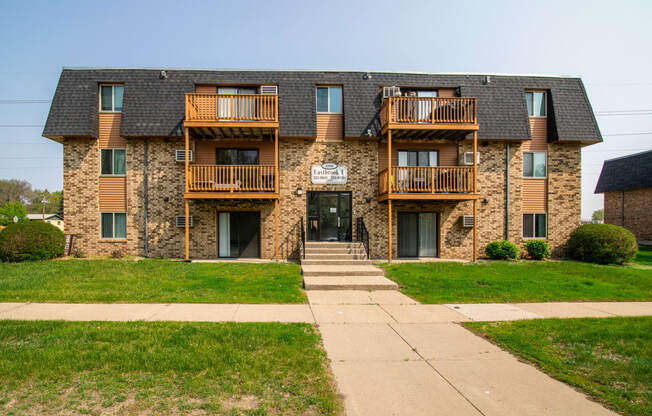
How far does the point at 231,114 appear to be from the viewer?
13.5 metres

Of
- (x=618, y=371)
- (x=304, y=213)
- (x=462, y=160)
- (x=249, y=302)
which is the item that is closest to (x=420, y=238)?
(x=462, y=160)

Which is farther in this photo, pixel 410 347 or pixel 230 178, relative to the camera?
pixel 230 178

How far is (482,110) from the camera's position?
15188 mm

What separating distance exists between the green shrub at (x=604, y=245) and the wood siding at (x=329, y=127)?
11480 millimetres

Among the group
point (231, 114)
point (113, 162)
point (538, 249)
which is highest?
point (231, 114)

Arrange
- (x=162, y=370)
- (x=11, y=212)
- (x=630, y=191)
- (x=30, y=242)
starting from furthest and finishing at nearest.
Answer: (x=11, y=212)
(x=630, y=191)
(x=30, y=242)
(x=162, y=370)

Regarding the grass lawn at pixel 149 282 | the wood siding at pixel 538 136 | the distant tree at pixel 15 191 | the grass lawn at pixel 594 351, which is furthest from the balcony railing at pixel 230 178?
the distant tree at pixel 15 191

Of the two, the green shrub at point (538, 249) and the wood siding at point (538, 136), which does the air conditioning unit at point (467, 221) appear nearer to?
the green shrub at point (538, 249)

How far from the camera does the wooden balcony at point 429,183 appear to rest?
A: 44.9 feet

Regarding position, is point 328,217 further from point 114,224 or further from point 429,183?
point 114,224

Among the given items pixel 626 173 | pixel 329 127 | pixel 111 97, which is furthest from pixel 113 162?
pixel 626 173

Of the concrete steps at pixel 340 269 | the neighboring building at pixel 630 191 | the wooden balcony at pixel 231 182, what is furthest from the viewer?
Answer: the neighboring building at pixel 630 191

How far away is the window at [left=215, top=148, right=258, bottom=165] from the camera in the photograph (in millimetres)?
14961

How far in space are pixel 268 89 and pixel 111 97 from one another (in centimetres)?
694
